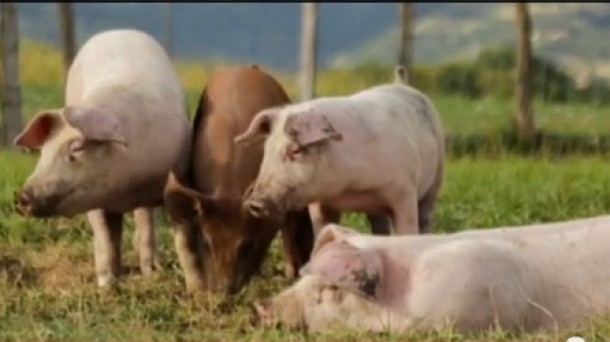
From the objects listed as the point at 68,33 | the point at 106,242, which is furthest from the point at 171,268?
the point at 68,33

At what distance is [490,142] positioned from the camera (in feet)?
47.5

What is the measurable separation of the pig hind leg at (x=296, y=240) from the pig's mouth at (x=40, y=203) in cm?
123

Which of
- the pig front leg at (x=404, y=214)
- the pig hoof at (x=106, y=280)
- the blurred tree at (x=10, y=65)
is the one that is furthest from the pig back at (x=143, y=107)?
the blurred tree at (x=10, y=65)

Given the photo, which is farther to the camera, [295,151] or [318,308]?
[295,151]

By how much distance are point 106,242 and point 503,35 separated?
14367 millimetres

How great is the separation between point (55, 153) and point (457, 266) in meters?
2.02

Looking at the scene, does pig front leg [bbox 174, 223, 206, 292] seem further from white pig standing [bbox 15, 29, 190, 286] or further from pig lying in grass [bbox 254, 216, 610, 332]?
pig lying in grass [bbox 254, 216, 610, 332]

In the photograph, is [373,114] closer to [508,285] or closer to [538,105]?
[508,285]

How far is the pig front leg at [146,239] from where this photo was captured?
845cm

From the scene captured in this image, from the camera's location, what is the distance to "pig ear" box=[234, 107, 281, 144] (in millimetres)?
7457

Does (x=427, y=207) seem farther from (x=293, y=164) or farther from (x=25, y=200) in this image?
(x=25, y=200)

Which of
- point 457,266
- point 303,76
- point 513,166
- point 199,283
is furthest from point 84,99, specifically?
point 303,76

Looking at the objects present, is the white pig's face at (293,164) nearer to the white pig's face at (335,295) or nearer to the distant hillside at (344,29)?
the white pig's face at (335,295)

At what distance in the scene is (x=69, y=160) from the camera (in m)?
7.43
